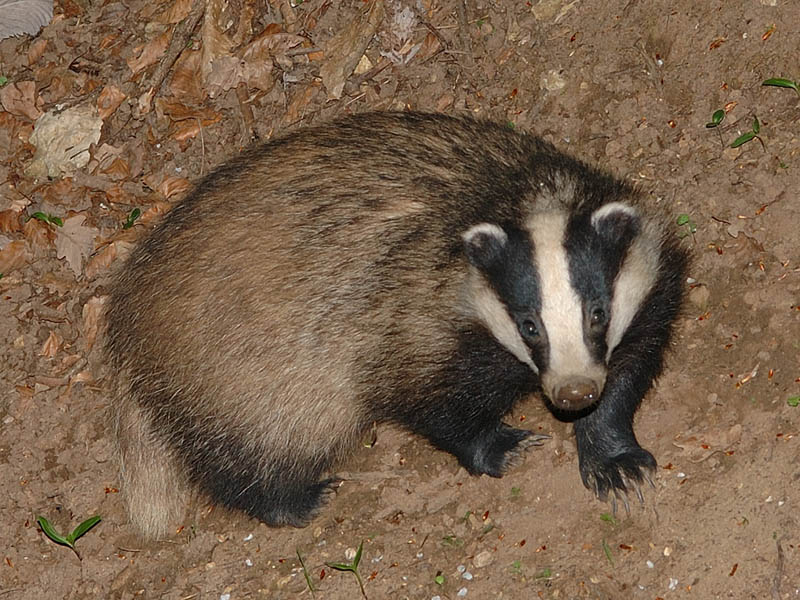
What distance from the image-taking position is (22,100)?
7.12 m

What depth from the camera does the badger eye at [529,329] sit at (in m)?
4.16

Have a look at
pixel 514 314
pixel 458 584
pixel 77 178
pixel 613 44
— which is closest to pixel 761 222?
pixel 613 44

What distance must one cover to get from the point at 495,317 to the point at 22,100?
413 cm

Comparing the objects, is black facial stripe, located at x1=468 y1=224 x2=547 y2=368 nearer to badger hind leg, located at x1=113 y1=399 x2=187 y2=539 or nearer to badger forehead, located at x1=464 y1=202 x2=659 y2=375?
badger forehead, located at x1=464 y1=202 x2=659 y2=375

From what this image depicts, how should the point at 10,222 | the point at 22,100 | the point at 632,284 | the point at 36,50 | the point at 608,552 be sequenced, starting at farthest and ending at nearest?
the point at 36,50
the point at 22,100
the point at 10,222
the point at 608,552
the point at 632,284

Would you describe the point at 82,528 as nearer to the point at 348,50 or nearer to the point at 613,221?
the point at 613,221

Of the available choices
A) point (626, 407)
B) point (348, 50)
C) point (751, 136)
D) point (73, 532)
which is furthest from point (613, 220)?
point (73, 532)

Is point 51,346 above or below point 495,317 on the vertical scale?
below

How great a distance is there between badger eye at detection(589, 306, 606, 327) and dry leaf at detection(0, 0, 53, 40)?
488 centimetres

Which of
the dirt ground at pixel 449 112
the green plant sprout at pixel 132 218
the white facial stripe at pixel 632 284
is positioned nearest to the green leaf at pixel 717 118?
the dirt ground at pixel 449 112

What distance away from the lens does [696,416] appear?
496cm

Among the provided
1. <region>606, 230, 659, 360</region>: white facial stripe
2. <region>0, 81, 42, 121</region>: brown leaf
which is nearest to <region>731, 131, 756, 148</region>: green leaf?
<region>606, 230, 659, 360</region>: white facial stripe

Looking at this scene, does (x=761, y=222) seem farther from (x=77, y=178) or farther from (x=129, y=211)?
(x=77, y=178)

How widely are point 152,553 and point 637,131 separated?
325 cm
